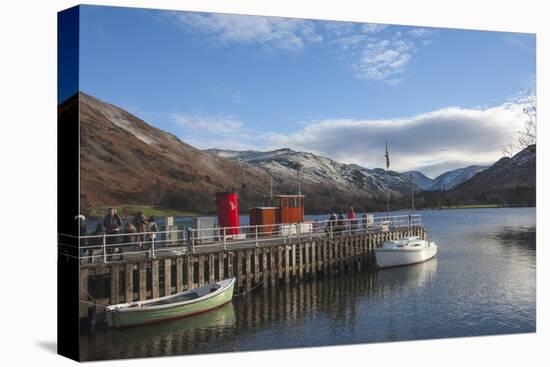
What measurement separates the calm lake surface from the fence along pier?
706 mm

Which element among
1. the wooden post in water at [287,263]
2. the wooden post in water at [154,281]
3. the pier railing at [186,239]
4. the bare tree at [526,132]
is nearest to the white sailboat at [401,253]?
the pier railing at [186,239]

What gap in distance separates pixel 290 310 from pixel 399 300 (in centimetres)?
428

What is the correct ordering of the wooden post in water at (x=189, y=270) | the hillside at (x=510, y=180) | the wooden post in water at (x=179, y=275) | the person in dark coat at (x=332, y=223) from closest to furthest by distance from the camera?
the wooden post in water at (x=179, y=275) → the wooden post in water at (x=189, y=270) → the hillside at (x=510, y=180) → the person in dark coat at (x=332, y=223)

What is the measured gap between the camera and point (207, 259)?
59.8 ft

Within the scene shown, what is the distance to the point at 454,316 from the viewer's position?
1775 cm

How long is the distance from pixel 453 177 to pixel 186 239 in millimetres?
10452

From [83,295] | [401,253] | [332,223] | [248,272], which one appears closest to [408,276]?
[401,253]

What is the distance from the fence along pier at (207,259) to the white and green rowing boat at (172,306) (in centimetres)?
35

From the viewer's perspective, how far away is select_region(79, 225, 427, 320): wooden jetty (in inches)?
601

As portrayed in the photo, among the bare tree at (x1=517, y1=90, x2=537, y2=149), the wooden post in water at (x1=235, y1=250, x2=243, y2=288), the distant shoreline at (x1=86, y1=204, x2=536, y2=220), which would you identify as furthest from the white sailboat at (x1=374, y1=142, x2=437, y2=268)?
the wooden post in water at (x1=235, y1=250, x2=243, y2=288)

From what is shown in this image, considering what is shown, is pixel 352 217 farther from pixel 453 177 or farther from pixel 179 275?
pixel 179 275

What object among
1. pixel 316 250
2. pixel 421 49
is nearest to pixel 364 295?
pixel 316 250

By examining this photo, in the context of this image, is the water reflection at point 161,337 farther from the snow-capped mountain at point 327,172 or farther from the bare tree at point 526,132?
the bare tree at point 526,132

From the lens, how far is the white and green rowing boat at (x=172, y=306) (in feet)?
49.2
